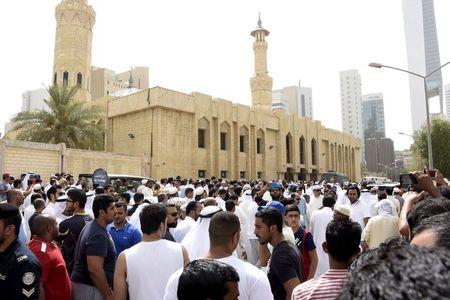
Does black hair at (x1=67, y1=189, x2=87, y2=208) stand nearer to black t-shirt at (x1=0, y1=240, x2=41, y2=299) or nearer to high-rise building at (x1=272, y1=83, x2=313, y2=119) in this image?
black t-shirt at (x1=0, y1=240, x2=41, y2=299)

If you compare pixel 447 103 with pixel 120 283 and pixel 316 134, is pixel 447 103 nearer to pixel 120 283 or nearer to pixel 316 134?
pixel 316 134

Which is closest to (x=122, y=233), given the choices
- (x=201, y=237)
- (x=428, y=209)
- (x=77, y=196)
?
(x=77, y=196)

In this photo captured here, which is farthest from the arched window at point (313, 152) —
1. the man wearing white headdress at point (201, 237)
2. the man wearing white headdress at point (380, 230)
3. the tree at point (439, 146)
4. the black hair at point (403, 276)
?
the black hair at point (403, 276)

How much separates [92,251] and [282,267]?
1.71m

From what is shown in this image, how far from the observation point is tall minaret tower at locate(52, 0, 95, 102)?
32.9 meters

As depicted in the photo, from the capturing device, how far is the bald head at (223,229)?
278 centimetres

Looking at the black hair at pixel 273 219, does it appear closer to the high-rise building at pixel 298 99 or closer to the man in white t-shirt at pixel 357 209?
the man in white t-shirt at pixel 357 209

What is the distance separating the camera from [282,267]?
3.08 metres

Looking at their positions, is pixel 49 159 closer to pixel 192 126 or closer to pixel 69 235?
pixel 192 126

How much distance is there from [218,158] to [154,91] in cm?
784

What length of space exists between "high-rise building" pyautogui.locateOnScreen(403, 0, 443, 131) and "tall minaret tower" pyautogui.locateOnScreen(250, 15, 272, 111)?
282 feet

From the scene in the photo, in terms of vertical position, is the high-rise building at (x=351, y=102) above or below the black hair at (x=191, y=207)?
above

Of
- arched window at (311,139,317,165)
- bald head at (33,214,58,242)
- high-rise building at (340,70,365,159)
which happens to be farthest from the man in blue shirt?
high-rise building at (340,70,365,159)

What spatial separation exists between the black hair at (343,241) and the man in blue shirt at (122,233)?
2555 mm
